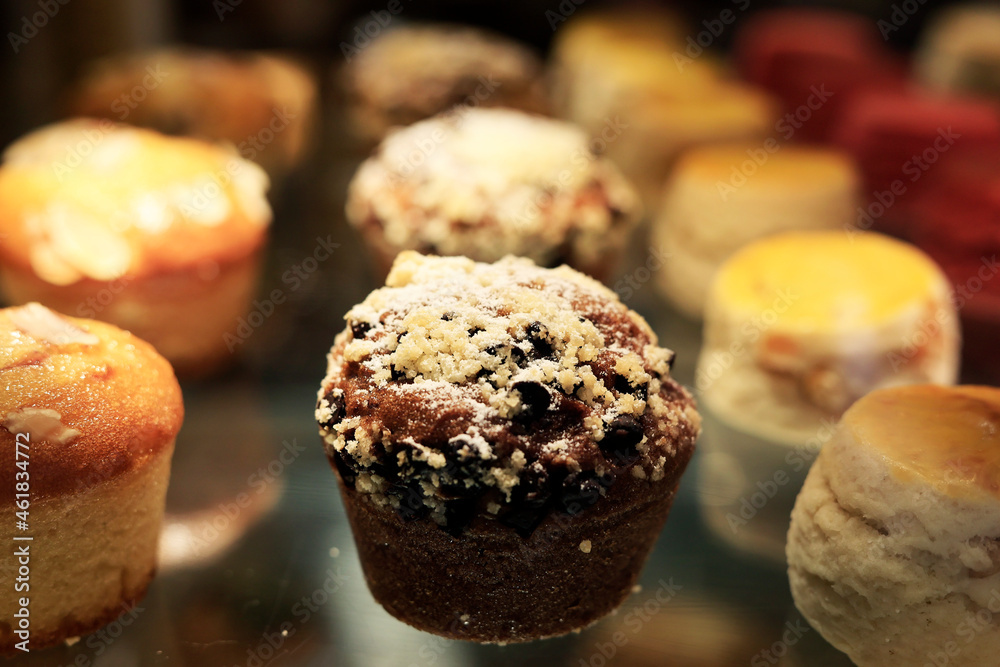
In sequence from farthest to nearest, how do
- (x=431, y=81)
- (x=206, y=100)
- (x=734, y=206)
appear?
(x=431, y=81)
(x=206, y=100)
(x=734, y=206)

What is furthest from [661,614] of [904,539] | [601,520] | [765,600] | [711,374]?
[711,374]

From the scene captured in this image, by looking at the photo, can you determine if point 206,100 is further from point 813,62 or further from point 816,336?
point 813,62

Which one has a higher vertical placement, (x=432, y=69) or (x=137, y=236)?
(x=137, y=236)

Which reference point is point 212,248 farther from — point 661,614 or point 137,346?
point 661,614

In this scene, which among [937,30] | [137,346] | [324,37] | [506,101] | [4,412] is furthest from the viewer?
[324,37]

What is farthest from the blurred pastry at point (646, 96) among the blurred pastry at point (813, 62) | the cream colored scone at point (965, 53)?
the cream colored scone at point (965, 53)

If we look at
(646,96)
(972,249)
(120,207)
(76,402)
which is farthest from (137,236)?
(972,249)
